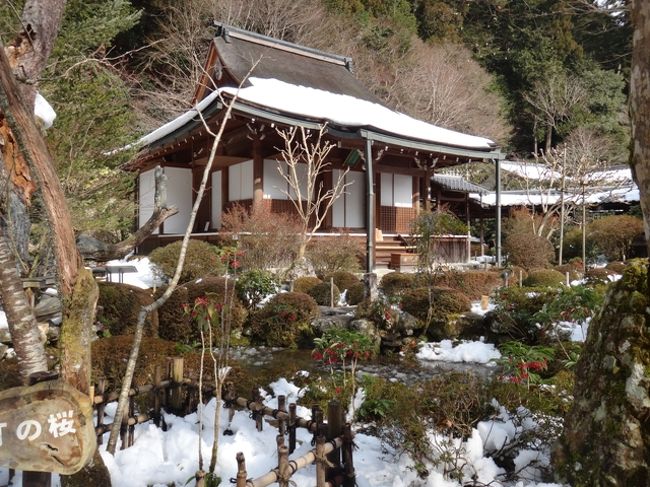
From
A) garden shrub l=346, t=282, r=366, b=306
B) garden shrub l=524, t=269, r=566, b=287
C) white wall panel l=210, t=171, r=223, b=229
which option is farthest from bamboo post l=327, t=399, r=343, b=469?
white wall panel l=210, t=171, r=223, b=229

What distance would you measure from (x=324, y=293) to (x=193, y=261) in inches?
108

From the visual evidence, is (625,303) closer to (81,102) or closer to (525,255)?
(81,102)

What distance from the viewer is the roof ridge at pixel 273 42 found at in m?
15.1

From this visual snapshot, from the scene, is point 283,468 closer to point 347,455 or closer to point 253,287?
point 347,455

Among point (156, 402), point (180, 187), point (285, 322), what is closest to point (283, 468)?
point (156, 402)

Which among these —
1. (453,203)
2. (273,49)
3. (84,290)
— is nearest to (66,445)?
(84,290)

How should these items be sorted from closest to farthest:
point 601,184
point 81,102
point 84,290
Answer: point 84,290
point 81,102
point 601,184

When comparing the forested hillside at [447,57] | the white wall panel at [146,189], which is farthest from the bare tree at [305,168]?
the white wall panel at [146,189]

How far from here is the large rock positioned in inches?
64.6

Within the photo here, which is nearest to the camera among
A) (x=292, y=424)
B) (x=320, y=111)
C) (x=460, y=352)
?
(x=292, y=424)

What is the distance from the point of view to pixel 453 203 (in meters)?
19.5

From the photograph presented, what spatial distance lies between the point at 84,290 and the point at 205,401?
1.79 metres

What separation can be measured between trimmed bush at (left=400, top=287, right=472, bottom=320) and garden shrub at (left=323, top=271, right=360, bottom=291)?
1.99 m

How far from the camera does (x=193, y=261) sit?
9.27 m
